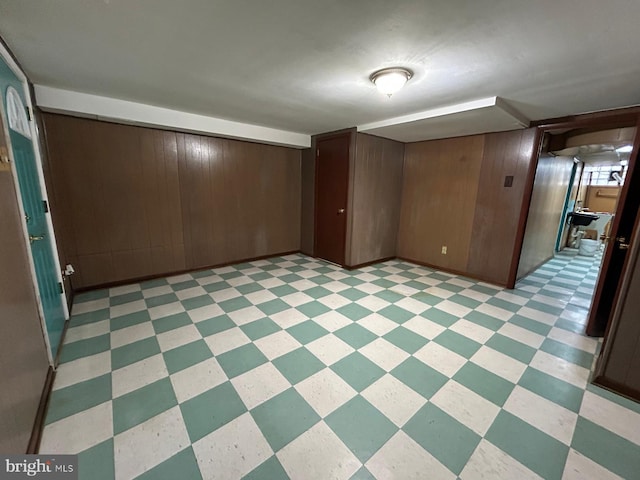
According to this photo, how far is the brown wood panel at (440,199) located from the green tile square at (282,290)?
2.49 meters

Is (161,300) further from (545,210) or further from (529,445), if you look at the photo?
(545,210)

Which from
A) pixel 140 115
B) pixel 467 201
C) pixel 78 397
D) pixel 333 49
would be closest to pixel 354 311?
→ pixel 78 397

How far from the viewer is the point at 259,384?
1733 millimetres

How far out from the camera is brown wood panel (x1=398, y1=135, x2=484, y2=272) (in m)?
3.85

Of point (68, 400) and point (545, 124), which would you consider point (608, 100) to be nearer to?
point (545, 124)

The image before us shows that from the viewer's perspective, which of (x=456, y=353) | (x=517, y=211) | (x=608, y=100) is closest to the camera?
(x=456, y=353)

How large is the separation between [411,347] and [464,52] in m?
2.25

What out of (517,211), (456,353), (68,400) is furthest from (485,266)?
(68,400)

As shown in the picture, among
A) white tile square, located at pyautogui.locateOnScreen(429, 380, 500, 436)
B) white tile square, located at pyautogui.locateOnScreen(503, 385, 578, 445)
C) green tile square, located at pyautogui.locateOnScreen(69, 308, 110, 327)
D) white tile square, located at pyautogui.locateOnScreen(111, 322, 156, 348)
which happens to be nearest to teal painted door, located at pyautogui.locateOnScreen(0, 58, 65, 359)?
green tile square, located at pyautogui.locateOnScreen(69, 308, 110, 327)

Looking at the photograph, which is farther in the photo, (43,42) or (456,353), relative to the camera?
(456,353)

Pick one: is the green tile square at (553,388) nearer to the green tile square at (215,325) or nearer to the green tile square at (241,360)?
the green tile square at (241,360)

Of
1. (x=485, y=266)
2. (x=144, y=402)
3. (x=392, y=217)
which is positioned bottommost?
(x=144, y=402)

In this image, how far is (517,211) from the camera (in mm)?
3393

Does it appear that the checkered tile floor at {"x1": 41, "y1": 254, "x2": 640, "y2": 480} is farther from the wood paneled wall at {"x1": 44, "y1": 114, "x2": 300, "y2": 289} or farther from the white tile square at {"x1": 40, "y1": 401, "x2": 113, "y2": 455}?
the wood paneled wall at {"x1": 44, "y1": 114, "x2": 300, "y2": 289}
